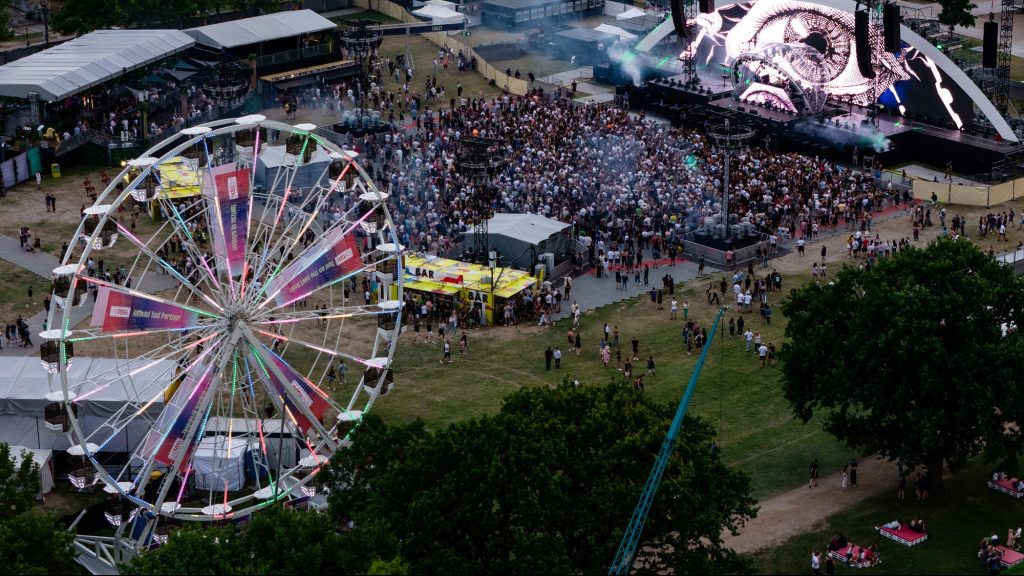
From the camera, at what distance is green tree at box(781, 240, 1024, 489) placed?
58969 millimetres

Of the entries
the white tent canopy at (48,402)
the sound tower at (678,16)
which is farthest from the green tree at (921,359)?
the sound tower at (678,16)

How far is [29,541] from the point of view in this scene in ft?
168

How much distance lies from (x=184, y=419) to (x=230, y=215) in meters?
6.61

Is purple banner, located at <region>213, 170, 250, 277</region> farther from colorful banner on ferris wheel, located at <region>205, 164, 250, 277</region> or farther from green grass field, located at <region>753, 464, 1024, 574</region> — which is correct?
green grass field, located at <region>753, 464, 1024, 574</region>

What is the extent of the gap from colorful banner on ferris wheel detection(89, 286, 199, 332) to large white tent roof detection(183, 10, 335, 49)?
58.6 metres

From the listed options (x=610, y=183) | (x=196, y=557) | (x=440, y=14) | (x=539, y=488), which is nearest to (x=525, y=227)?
(x=610, y=183)

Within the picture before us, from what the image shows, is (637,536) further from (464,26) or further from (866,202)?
(464,26)

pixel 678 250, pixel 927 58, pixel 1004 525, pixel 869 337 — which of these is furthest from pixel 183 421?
pixel 927 58

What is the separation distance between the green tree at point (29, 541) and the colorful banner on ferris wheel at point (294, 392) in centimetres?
768

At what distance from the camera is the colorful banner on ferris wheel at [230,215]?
56.2 metres

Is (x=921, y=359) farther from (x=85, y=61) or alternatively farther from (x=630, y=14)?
(x=630, y=14)

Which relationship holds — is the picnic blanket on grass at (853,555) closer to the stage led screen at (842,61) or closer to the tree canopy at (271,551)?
the tree canopy at (271,551)

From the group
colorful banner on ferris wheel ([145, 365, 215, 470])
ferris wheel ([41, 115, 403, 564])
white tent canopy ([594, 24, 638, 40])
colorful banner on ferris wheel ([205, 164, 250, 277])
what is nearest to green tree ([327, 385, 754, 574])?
ferris wheel ([41, 115, 403, 564])

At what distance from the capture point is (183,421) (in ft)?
180
